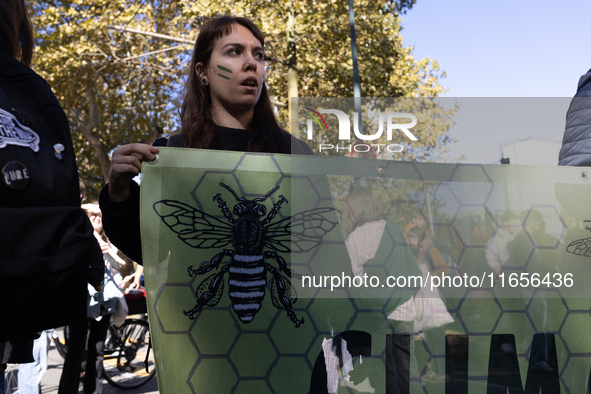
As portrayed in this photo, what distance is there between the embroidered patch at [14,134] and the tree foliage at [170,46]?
31.7ft

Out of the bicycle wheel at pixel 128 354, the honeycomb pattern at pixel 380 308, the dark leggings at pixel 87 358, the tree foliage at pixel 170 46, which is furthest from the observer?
the tree foliage at pixel 170 46

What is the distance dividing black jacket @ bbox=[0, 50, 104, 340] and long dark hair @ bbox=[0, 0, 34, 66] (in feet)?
0.29

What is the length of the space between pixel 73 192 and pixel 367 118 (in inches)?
544

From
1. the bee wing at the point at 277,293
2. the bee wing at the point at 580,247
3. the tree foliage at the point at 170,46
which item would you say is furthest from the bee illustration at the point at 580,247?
the tree foliage at the point at 170,46

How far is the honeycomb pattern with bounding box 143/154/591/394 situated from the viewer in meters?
1.48

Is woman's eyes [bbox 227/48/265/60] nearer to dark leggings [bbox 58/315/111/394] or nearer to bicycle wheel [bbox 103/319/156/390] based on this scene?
dark leggings [bbox 58/315/111/394]

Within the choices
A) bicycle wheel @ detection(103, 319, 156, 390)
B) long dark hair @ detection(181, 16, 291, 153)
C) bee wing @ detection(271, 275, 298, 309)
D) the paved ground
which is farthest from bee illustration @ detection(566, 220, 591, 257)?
bicycle wheel @ detection(103, 319, 156, 390)

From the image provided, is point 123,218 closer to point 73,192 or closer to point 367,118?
point 73,192

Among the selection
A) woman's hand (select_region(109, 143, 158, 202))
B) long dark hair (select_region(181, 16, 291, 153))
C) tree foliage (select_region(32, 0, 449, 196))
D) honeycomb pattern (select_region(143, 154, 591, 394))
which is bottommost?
honeycomb pattern (select_region(143, 154, 591, 394))

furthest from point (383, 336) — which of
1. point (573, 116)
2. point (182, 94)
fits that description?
point (182, 94)

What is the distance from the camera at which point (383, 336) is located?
1.54m

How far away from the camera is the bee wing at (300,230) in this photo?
1.54 metres

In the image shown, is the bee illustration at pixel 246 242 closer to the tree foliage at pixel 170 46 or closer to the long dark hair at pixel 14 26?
the long dark hair at pixel 14 26

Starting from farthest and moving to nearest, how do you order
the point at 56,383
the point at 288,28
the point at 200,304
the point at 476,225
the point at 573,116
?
the point at 288,28 → the point at 56,383 → the point at 573,116 → the point at 476,225 → the point at 200,304
